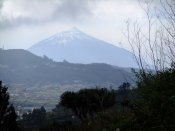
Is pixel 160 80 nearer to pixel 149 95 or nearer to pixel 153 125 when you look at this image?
pixel 149 95

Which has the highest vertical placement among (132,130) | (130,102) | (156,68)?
(156,68)

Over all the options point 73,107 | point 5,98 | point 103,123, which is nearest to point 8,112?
point 5,98

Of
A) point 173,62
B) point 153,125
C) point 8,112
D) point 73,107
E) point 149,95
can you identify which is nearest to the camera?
point 153,125

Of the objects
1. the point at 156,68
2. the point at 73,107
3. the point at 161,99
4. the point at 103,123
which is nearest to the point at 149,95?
the point at 161,99

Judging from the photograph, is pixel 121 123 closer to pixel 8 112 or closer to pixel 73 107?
pixel 8 112

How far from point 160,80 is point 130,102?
658 mm

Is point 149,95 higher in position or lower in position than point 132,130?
higher

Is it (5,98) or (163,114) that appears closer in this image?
(163,114)

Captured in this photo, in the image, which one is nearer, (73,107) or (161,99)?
(161,99)

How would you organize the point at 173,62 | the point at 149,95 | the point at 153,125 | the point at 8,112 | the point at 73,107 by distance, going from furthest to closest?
the point at 73,107
the point at 8,112
the point at 173,62
the point at 149,95
the point at 153,125

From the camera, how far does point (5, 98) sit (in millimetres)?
32812

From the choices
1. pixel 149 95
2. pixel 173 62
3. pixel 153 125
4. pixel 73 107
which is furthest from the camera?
pixel 73 107

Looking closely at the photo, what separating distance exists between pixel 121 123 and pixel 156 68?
1280 millimetres

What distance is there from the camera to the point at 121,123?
23.2ft
